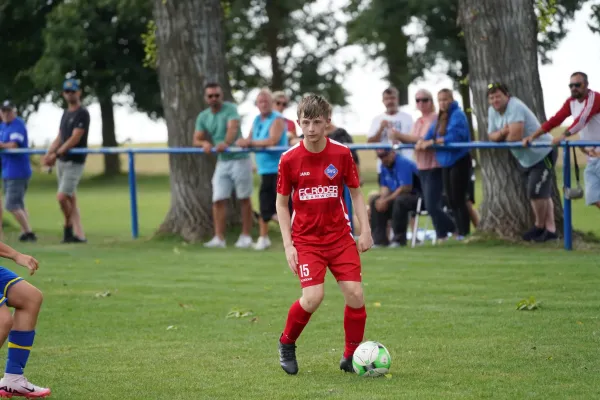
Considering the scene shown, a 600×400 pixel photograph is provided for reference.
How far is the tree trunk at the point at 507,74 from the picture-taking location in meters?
14.0

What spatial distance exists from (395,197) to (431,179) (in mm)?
773

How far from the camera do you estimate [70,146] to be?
1658cm

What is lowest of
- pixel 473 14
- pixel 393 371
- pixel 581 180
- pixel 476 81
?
pixel 393 371

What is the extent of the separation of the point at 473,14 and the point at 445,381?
859 centimetres

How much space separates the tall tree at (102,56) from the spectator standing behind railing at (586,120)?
30228 millimetres

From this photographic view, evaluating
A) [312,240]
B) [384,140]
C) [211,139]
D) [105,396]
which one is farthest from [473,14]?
[105,396]

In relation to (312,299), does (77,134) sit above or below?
above

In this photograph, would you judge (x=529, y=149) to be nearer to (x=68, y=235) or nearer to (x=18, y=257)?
(x=68, y=235)

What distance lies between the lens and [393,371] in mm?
6996

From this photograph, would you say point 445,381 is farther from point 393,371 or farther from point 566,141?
point 566,141

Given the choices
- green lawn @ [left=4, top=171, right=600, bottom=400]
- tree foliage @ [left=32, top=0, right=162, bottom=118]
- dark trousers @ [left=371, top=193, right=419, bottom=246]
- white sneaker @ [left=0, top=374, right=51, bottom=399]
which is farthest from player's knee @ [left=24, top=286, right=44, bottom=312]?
tree foliage @ [left=32, top=0, right=162, bottom=118]

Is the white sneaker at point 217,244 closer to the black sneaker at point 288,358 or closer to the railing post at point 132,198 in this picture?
the railing post at point 132,198

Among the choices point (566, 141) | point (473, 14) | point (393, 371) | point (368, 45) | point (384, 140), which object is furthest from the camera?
point (368, 45)

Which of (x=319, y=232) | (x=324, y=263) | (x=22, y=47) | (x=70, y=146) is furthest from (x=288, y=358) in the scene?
(x=22, y=47)
